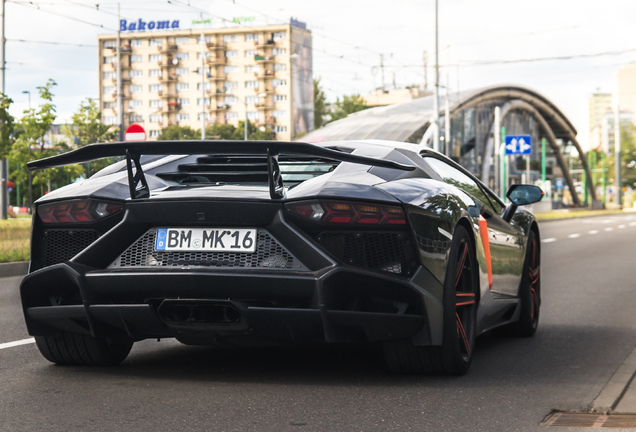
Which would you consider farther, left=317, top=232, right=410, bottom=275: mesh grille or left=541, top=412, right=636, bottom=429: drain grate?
left=317, top=232, right=410, bottom=275: mesh grille

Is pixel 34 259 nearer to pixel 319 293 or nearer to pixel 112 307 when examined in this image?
pixel 112 307

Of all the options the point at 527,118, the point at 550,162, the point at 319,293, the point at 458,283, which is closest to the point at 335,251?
the point at 319,293

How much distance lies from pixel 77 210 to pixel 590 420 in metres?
2.50

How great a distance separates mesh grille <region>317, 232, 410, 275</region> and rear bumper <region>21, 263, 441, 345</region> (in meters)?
0.08

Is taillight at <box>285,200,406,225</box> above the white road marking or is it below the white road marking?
above

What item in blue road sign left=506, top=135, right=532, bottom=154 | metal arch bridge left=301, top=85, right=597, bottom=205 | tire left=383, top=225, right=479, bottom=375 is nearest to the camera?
tire left=383, top=225, right=479, bottom=375

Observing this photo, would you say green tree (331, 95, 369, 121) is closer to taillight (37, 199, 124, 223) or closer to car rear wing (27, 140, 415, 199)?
taillight (37, 199, 124, 223)

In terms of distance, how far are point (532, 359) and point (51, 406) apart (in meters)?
2.96

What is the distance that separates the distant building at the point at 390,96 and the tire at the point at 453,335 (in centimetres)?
15193

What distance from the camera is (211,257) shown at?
4.81 m

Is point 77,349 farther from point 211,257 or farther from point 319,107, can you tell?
point 319,107

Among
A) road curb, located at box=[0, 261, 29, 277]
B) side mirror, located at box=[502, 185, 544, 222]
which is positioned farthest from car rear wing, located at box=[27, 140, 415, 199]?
road curb, located at box=[0, 261, 29, 277]

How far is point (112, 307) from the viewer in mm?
4879

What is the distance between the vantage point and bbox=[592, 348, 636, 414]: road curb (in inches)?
187
